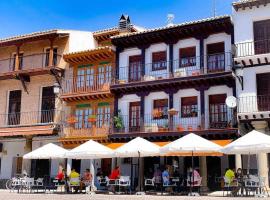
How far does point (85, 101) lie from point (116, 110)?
8.81 ft

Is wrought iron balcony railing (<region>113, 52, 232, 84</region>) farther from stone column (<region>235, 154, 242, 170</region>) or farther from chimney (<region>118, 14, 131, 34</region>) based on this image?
stone column (<region>235, 154, 242, 170</region>)

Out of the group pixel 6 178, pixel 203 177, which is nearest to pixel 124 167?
pixel 203 177

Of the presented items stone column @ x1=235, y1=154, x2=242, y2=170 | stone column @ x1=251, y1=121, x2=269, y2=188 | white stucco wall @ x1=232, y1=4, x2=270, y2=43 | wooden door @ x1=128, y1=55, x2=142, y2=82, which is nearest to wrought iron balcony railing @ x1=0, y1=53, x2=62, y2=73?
wooden door @ x1=128, y1=55, x2=142, y2=82

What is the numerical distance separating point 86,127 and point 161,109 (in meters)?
5.56

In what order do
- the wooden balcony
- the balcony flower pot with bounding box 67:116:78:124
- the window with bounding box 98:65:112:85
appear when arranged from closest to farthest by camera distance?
the wooden balcony → the balcony flower pot with bounding box 67:116:78:124 → the window with bounding box 98:65:112:85

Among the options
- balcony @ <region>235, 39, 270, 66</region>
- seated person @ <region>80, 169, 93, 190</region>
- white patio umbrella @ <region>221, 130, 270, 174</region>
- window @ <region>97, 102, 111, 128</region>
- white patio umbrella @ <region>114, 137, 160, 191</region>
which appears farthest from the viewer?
window @ <region>97, 102, 111, 128</region>

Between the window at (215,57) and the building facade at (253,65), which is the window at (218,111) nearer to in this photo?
the building facade at (253,65)

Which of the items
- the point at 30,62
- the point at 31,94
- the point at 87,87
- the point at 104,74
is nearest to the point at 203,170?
the point at 104,74

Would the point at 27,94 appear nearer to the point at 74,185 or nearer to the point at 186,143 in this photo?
the point at 74,185

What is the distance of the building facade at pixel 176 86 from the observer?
2434cm

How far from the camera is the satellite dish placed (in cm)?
2272

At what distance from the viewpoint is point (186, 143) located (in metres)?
19.1

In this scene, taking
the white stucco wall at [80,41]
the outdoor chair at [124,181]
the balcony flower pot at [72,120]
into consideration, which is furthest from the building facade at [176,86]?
the outdoor chair at [124,181]

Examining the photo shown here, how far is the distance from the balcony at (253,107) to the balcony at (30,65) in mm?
13349
